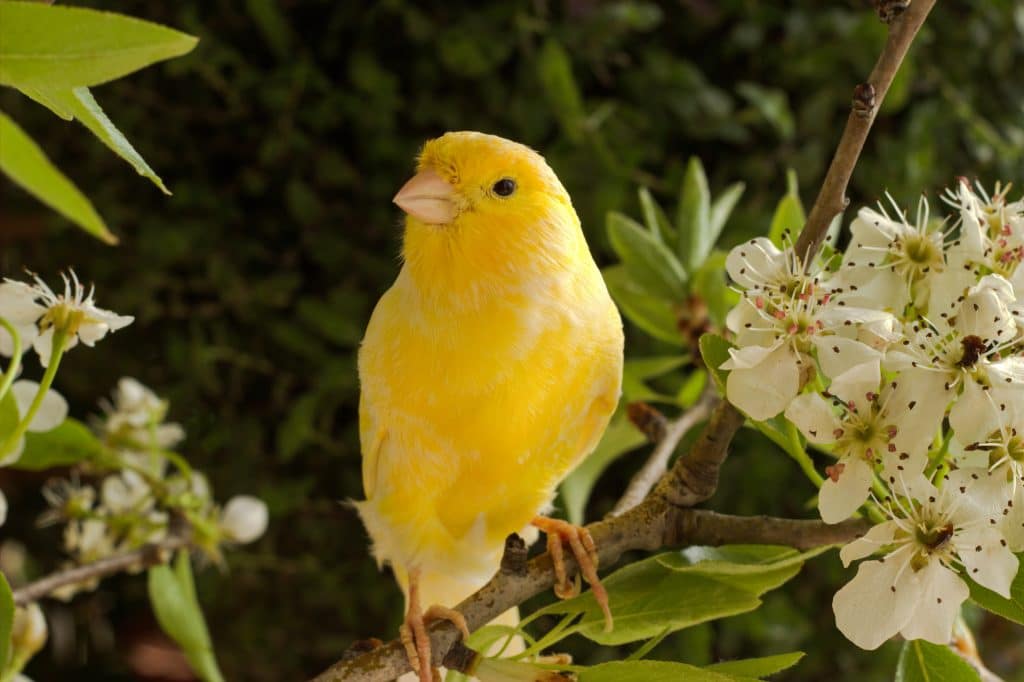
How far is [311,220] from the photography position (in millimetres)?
1156

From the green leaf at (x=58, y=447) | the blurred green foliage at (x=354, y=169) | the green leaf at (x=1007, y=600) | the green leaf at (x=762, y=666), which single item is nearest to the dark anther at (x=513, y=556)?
the green leaf at (x=762, y=666)

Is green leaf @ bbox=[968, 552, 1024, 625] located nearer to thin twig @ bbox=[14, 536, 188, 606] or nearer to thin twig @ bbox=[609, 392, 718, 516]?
thin twig @ bbox=[609, 392, 718, 516]

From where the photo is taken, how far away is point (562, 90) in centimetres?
104

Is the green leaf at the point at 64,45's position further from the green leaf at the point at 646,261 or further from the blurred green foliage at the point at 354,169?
the blurred green foliage at the point at 354,169

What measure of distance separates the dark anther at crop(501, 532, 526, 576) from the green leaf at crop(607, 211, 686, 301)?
1.15ft

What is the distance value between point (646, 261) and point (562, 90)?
0.28 m

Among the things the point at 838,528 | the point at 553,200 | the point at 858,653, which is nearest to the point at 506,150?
the point at 553,200

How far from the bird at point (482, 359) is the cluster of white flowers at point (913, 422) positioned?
4.4 inches

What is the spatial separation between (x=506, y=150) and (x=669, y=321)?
1.06 feet

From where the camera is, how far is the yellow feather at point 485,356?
1.79ft

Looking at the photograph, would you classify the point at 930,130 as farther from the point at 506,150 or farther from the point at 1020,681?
the point at 506,150

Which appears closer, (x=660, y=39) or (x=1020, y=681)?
(x=660, y=39)

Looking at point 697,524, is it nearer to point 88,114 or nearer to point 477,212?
point 477,212

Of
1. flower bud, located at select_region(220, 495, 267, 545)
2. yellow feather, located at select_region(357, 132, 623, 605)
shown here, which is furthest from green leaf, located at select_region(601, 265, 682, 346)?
flower bud, located at select_region(220, 495, 267, 545)
